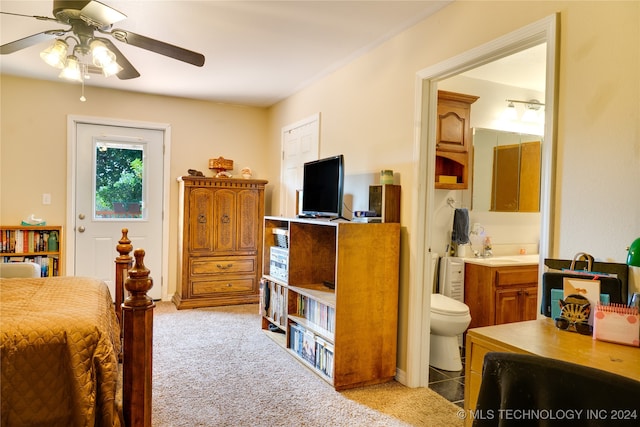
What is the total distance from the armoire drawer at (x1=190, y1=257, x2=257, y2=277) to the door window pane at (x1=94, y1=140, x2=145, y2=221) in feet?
3.04

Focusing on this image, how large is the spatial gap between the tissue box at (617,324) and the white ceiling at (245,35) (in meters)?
1.92

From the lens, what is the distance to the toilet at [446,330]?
2.97 m

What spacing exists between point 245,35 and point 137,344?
234cm

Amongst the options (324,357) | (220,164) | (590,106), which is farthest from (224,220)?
(590,106)

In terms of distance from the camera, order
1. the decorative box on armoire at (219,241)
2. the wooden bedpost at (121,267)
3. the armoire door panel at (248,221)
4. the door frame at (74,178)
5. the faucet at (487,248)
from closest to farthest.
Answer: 1. the wooden bedpost at (121,267)
2. the faucet at (487,248)
3. the door frame at (74,178)
4. the decorative box on armoire at (219,241)
5. the armoire door panel at (248,221)

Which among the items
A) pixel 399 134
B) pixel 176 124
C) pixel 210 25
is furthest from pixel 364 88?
pixel 176 124

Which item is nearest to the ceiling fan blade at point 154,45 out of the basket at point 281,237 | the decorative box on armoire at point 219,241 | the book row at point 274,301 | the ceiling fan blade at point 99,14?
the ceiling fan blade at point 99,14

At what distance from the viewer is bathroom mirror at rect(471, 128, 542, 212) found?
384 cm

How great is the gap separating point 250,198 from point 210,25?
229 centimetres

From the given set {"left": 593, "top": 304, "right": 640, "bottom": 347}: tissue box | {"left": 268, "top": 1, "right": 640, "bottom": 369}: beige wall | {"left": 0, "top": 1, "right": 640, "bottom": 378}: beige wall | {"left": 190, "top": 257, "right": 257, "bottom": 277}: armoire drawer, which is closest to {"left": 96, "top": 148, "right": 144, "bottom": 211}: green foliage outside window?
{"left": 0, "top": 1, "right": 640, "bottom": 378}: beige wall

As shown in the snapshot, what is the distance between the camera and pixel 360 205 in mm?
3324

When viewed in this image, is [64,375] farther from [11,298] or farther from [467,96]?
[467,96]

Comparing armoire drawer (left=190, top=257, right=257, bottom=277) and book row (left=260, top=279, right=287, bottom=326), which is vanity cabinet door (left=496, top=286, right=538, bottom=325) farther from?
armoire drawer (left=190, top=257, right=257, bottom=277)

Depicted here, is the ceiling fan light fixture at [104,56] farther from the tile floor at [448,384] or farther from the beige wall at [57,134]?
the tile floor at [448,384]
